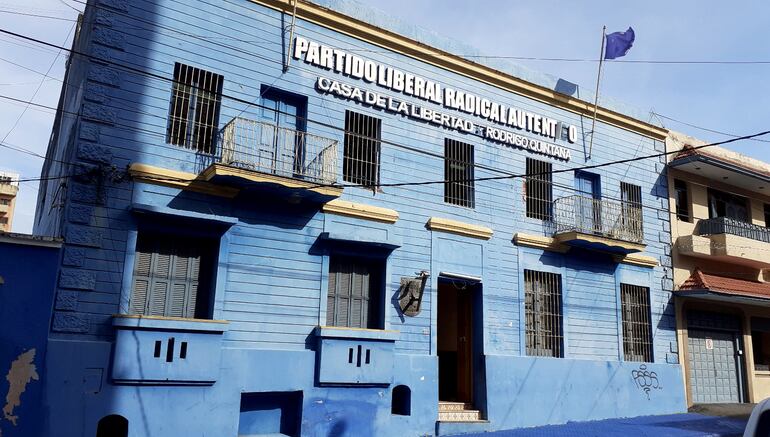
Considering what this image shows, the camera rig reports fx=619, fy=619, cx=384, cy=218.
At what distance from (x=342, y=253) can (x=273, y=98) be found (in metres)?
3.32

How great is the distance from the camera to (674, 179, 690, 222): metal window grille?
1872 centimetres

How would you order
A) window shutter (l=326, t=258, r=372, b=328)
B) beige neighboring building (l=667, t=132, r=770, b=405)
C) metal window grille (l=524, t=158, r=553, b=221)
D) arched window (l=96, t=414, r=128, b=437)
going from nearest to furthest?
arched window (l=96, t=414, r=128, b=437) → window shutter (l=326, t=258, r=372, b=328) → metal window grille (l=524, t=158, r=553, b=221) → beige neighboring building (l=667, t=132, r=770, b=405)

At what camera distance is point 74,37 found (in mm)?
14305

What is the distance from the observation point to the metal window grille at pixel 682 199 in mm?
18719

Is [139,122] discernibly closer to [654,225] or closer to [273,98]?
[273,98]

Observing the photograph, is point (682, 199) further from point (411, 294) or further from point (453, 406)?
point (411, 294)

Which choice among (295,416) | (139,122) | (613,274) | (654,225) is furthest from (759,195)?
(139,122)

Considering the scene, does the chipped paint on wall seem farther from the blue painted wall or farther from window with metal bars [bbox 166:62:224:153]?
window with metal bars [bbox 166:62:224:153]

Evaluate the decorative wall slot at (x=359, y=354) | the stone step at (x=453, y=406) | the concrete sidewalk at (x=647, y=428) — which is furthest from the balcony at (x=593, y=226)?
the decorative wall slot at (x=359, y=354)

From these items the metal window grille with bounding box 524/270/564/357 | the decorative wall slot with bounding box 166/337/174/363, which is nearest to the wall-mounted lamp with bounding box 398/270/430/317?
the metal window grille with bounding box 524/270/564/357

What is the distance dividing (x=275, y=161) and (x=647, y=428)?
33.3 ft

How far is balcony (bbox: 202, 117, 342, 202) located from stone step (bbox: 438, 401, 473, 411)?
5.08 m

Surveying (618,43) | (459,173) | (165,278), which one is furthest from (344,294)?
(618,43)

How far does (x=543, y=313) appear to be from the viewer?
1490 cm
